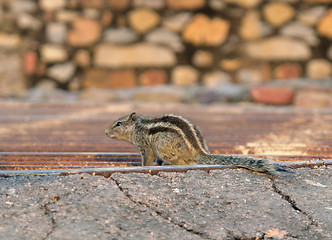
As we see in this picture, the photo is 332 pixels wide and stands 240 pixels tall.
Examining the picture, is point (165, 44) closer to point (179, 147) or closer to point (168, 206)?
point (179, 147)

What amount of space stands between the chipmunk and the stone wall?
106 inches

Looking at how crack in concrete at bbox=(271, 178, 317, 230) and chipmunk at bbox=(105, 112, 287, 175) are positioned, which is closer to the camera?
crack in concrete at bbox=(271, 178, 317, 230)

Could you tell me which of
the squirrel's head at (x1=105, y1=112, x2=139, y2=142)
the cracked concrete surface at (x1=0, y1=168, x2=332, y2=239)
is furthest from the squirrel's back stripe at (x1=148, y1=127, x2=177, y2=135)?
the cracked concrete surface at (x1=0, y1=168, x2=332, y2=239)

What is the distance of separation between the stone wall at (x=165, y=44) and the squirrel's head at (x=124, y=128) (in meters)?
2.46

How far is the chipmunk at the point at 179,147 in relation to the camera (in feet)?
8.34

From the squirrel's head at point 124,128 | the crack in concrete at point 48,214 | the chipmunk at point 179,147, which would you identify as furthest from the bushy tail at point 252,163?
the crack in concrete at point 48,214

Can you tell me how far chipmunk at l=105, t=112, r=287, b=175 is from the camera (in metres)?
2.54

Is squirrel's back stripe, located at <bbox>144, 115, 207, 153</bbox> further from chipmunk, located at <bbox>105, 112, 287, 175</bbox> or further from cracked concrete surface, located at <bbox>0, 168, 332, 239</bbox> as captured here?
cracked concrete surface, located at <bbox>0, 168, 332, 239</bbox>

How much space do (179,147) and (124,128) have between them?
54 centimetres

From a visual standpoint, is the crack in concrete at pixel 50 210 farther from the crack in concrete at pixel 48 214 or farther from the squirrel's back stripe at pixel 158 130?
the squirrel's back stripe at pixel 158 130

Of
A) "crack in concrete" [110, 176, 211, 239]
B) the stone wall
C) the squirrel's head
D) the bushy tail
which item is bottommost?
"crack in concrete" [110, 176, 211, 239]

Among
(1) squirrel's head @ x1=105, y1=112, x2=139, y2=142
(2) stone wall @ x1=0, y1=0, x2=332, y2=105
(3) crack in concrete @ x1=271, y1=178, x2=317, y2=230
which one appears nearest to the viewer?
(3) crack in concrete @ x1=271, y1=178, x2=317, y2=230

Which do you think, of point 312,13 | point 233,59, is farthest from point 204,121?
point 312,13

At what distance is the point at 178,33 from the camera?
18.7 feet
